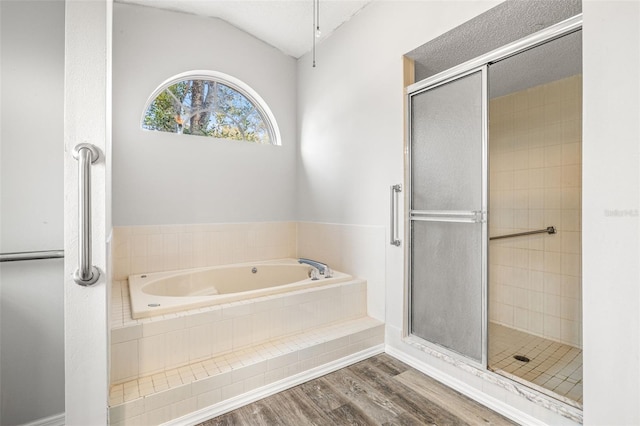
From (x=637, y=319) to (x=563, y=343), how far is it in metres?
1.69

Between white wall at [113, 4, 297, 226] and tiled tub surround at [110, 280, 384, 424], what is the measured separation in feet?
2.85

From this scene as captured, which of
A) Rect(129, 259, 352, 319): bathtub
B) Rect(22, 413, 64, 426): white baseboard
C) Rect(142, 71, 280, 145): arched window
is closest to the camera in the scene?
Rect(22, 413, 64, 426): white baseboard

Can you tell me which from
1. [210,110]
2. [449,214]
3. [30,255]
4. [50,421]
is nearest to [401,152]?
[449,214]

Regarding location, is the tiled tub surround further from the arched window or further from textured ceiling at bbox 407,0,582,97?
textured ceiling at bbox 407,0,582,97

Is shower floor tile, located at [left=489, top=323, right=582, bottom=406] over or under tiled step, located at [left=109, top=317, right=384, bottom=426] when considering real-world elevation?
under

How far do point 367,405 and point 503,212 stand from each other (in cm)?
223

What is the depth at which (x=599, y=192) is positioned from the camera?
123cm

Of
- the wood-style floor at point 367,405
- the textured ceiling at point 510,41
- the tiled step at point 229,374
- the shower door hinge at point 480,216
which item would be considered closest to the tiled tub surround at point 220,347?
the tiled step at point 229,374

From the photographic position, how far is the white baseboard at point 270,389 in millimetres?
1576

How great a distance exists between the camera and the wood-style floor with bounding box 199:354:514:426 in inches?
62.3

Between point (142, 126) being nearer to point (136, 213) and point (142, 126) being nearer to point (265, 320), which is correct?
point (136, 213)

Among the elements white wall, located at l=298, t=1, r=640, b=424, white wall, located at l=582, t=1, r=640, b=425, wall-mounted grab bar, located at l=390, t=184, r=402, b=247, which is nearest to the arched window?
white wall, located at l=298, t=1, r=640, b=424

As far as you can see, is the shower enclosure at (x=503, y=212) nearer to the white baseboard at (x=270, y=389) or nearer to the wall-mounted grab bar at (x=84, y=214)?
the white baseboard at (x=270, y=389)

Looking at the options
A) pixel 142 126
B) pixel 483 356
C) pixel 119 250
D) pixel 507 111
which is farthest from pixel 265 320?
pixel 507 111
